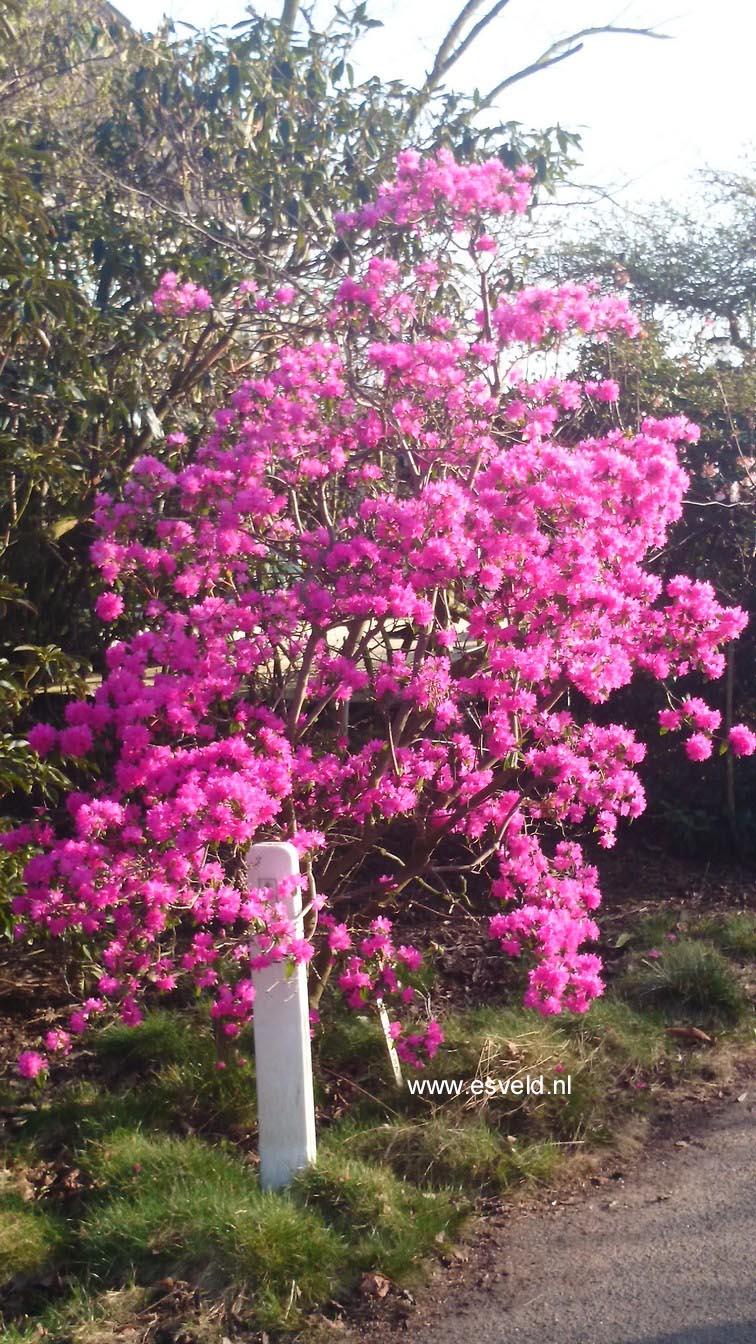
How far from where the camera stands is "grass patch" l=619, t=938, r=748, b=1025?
518 centimetres

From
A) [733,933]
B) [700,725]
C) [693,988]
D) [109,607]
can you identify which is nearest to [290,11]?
[109,607]

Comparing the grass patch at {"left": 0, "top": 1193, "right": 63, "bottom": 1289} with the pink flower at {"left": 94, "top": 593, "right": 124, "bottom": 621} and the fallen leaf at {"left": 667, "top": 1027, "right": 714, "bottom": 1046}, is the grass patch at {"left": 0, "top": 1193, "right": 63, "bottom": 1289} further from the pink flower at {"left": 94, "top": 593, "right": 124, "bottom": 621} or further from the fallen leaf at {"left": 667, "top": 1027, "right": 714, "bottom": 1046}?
the fallen leaf at {"left": 667, "top": 1027, "right": 714, "bottom": 1046}

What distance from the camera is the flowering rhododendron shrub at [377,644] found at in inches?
148

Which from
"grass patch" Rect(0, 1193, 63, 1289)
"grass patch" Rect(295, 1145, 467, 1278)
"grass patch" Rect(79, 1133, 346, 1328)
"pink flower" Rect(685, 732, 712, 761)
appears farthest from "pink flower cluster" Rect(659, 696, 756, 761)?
"grass patch" Rect(0, 1193, 63, 1289)

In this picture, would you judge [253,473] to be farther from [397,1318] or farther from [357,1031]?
[397,1318]

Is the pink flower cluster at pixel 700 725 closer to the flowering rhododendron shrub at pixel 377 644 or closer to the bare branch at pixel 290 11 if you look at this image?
the flowering rhododendron shrub at pixel 377 644

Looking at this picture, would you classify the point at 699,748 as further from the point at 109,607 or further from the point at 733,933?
the point at 109,607

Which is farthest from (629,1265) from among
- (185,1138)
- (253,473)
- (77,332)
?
(77,332)

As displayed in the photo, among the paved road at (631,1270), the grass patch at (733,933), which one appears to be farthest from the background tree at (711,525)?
the paved road at (631,1270)

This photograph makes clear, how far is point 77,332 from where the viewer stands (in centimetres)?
560

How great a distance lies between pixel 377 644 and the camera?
4902 millimetres

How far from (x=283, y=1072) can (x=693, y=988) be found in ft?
7.24

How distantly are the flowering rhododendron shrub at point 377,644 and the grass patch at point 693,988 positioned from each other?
0.97 m

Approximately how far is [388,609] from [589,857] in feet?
12.2
